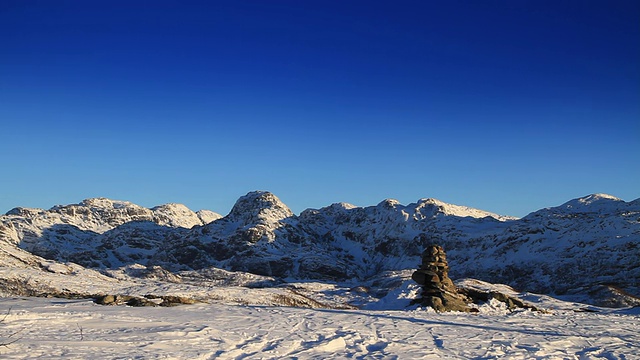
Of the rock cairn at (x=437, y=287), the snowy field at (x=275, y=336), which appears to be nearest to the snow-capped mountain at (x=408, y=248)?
the rock cairn at (x=437, y=287)

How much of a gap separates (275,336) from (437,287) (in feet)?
70.0

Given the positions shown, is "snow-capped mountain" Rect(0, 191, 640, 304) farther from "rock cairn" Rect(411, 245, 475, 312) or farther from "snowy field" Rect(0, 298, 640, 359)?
"snowy field" Rect(0, 298, 640, 359)

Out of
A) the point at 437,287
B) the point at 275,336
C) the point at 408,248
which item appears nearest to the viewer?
the point at 275,336

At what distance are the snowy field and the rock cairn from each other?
7.82m

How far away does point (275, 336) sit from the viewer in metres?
18.0

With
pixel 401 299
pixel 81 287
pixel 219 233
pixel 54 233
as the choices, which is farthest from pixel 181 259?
pixel 401 299

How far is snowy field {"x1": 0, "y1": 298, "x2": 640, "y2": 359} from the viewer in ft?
48.6

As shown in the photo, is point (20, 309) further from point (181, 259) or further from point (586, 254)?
point (181, 259)

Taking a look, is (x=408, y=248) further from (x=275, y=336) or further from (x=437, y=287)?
(x=275, y=336)

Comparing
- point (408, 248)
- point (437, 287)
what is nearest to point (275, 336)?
point (437, 287)

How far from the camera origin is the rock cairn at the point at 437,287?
33.4 m

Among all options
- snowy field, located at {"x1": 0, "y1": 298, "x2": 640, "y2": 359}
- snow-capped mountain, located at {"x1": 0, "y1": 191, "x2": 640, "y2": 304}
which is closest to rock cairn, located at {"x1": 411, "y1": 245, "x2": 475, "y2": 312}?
snowy field, located at {"x1": 0, "y1": 298, "x2": 640, "y2": 359}

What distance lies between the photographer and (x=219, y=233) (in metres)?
190

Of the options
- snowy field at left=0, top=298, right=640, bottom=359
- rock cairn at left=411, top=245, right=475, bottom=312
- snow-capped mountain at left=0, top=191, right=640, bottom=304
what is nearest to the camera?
snowy field at left=0, top=298, right=640, bottom=359
